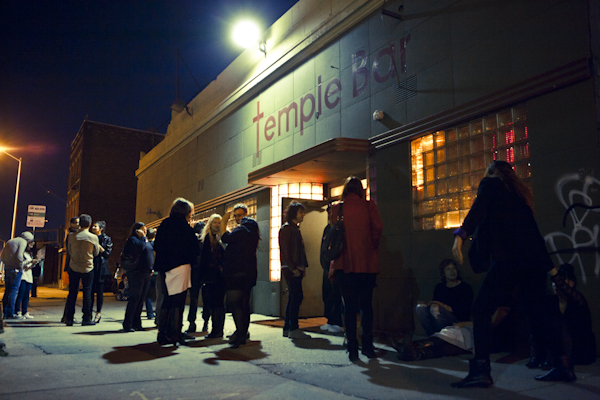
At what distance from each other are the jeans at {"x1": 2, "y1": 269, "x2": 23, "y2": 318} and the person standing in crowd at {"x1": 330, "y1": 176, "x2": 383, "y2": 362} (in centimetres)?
730

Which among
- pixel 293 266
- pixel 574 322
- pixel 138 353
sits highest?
pixel 293 266

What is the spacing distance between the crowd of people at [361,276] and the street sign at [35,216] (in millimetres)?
15161

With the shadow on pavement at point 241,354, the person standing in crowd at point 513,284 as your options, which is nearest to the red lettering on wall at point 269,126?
the shadow on pavement at point 241,354

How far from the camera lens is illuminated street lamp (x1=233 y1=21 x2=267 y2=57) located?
36.5ft

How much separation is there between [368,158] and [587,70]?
3.51m

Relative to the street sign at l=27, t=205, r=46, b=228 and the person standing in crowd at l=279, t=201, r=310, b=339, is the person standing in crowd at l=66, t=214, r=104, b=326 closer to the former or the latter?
the person standing in crowd at l=279, t=201, r=310, b=339

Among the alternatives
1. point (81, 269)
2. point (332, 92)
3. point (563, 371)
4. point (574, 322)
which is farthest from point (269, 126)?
point (563, 371)

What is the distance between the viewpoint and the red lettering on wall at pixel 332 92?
8719 millimetres

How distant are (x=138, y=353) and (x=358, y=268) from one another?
2.66 metres

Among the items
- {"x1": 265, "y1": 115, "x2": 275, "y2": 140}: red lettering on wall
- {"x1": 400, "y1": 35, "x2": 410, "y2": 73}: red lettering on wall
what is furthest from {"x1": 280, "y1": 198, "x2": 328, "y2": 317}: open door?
{"x1": 400, "y1": 35, "x2": 410, "y2": 73}: red lettering on wall

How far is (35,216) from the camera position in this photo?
2300 cm

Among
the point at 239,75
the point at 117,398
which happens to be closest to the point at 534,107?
the point at 117,398

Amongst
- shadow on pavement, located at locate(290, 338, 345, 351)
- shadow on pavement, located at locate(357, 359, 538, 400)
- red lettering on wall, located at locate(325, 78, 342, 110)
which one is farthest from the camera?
red lettering on wall, located at locate(325, 78, 342, 110)

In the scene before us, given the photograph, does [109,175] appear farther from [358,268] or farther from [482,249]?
[482,249]
